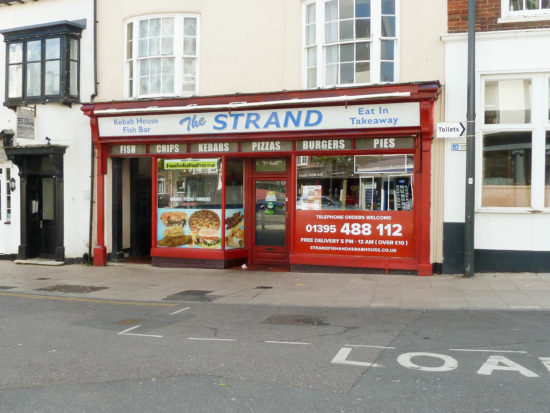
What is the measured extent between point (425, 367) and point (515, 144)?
24.5 feet

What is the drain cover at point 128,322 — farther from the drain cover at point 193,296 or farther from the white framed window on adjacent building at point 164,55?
the white framed window on adjacent building at point 164,55

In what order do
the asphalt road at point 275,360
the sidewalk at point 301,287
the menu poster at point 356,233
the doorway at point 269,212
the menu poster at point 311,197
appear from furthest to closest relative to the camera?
the doorway at point 269,212
the menu poster at point 311,197
the menu poster at point 356,233
the sidewalk at point 301,287
the asphalt road at point 275,360

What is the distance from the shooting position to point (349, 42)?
40.7 ft

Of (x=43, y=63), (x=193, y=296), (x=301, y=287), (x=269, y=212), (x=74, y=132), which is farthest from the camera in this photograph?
(x=43, y=63)

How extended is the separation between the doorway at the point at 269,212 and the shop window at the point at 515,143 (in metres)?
4.65

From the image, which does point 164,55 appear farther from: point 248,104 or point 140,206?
point 140,206

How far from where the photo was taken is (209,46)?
13750mm

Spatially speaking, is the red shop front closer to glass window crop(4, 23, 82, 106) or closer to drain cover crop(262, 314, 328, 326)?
glass window crop(4, 23, 82, 106)

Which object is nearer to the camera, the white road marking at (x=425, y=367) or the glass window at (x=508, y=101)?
the white road marking at (x=425, y=367)

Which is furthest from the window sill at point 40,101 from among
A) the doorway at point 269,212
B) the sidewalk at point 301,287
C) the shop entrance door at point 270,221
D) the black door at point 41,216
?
the shop entrance door at point 270,221

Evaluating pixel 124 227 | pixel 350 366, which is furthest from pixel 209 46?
pixel 350 366

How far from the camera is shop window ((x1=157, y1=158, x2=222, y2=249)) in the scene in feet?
45.6

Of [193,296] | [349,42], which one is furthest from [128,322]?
[349,42]

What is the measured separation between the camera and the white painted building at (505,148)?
37.4 ft
